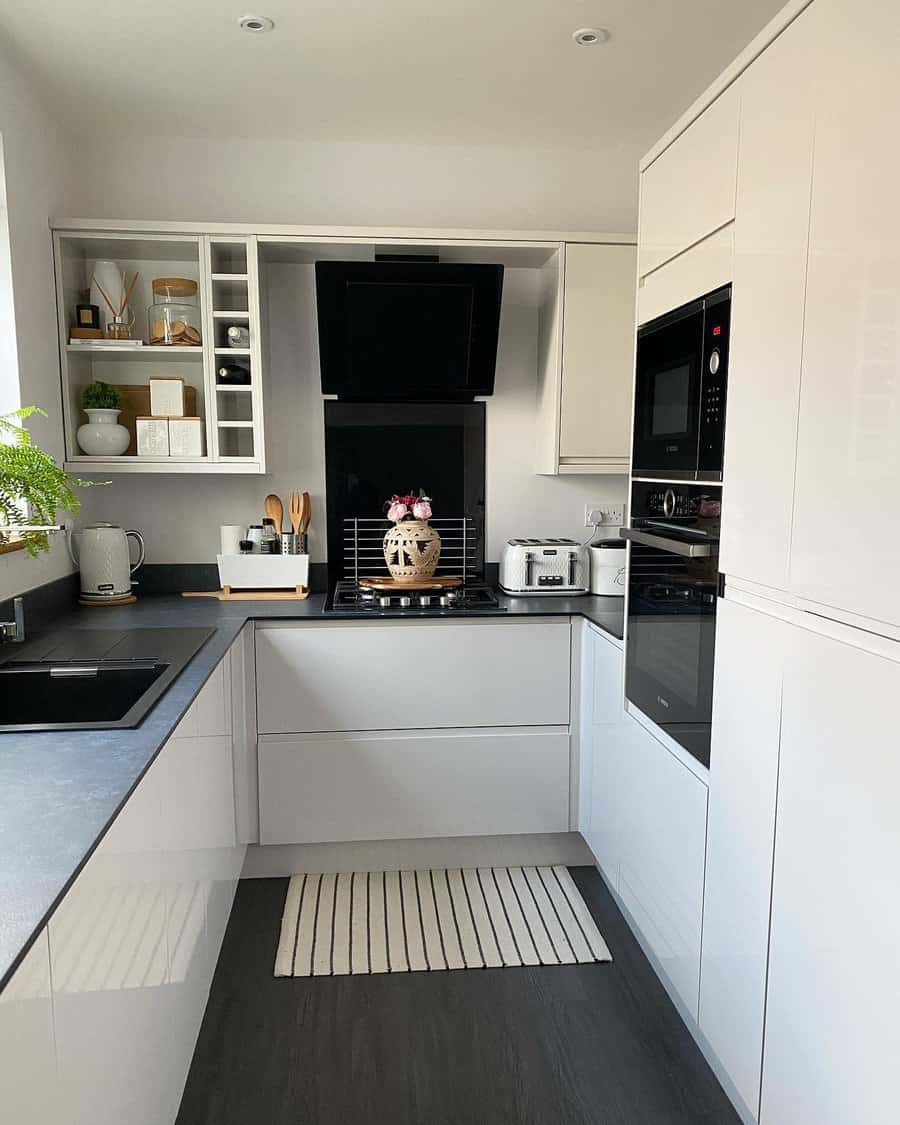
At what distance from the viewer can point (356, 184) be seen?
2.96 metres

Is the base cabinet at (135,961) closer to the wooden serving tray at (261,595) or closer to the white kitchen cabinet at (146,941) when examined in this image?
the white kitchen cabinet at (146,941)

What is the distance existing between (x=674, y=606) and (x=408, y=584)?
3.81ft

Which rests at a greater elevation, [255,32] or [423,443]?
[255,32]

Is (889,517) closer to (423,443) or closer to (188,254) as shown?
(423,443)

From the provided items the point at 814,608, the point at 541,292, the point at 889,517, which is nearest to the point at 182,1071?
the point at 814,608

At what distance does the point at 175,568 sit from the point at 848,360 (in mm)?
2463

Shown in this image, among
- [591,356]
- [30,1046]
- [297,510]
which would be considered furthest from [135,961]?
[591,356]

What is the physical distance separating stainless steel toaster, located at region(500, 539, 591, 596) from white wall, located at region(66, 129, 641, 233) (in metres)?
1.18

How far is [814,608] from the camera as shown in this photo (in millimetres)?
1315

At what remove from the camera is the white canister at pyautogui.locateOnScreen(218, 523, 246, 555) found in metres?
2.91

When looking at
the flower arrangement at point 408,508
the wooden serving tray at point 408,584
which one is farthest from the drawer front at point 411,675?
the flower arrangement at point 408,508

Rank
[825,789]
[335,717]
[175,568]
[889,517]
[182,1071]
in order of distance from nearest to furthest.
Result: [889,517] → [825,789] → [182,1071] → [335,717] → [175,568]

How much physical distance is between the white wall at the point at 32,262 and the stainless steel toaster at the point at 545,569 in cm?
149

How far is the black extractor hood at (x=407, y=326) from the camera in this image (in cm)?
274
